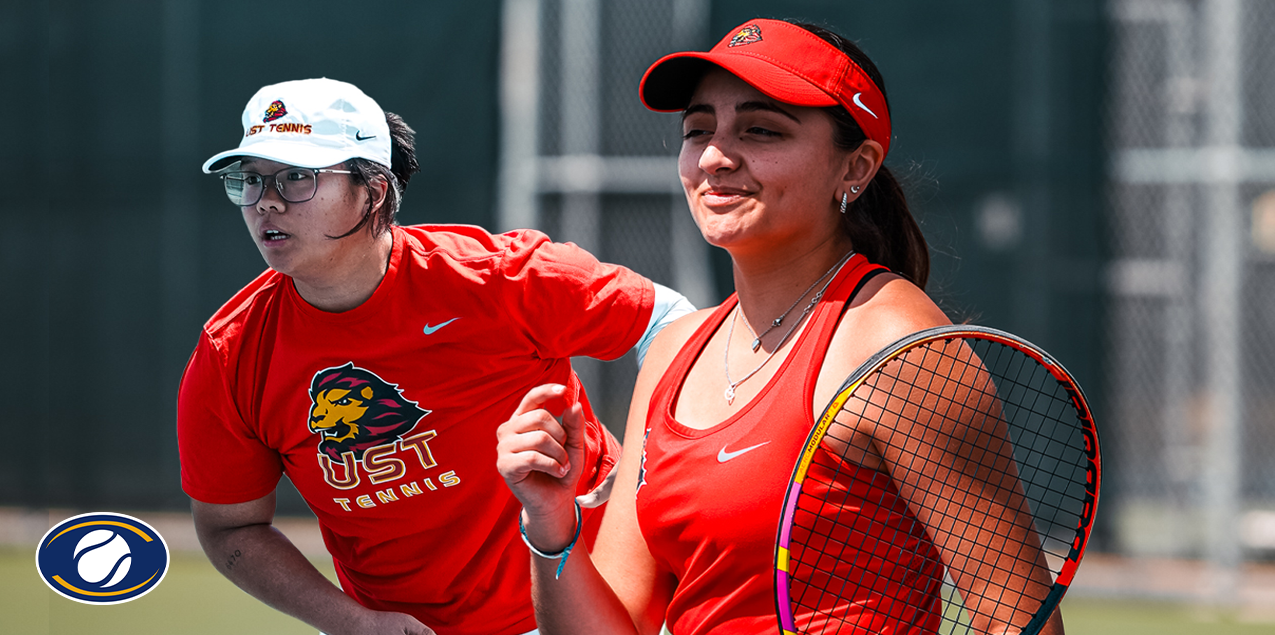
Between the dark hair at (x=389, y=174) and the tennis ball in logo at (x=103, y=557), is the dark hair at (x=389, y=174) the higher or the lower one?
the higher one

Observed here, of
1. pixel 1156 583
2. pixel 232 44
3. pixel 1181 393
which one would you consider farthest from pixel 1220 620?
pixel 232 44

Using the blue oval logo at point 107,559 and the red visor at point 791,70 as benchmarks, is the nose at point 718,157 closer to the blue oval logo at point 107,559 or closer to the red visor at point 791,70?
the red visor at point 791,70

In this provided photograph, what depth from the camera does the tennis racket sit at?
133 centimetres

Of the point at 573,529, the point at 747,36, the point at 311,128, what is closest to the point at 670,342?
the point at 573,529

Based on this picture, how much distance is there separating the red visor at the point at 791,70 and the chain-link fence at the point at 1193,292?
3.65 metres

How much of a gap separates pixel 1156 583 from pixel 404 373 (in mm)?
3726

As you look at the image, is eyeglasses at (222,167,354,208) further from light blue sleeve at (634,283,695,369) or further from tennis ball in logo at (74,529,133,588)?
light blue sleeve at (634,283,695,369)

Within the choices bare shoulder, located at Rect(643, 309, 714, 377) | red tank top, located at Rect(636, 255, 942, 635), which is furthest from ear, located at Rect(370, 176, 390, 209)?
red tank top, located at Rect(636, 255, 942, 635)

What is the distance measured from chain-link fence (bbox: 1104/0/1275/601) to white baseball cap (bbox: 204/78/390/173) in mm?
3627

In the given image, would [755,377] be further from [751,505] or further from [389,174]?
[389,174]

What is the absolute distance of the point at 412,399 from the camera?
2.27 m

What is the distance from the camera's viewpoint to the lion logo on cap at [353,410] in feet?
7.27

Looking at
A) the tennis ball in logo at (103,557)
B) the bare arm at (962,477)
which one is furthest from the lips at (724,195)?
the tennis ball in logo at (103,557)

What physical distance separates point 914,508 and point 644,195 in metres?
3.86
